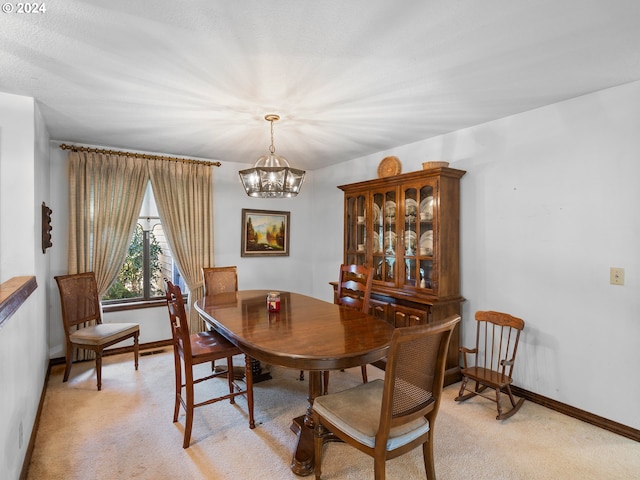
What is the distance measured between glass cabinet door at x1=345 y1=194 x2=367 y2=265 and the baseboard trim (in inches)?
78.0

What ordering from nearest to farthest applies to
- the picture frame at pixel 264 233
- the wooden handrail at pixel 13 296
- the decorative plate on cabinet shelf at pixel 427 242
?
the wooden handrail at pixel 13 296
the decorative plate on cabinet shelf at pixel 427 242
the picture frame at pixel 264 233

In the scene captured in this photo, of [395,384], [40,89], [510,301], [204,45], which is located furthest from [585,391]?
[40,89]

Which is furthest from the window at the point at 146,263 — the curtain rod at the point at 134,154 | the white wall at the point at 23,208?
the white wall at the point at 23,208

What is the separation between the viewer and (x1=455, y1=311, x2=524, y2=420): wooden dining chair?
275 centimetres

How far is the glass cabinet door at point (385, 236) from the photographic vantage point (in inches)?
148

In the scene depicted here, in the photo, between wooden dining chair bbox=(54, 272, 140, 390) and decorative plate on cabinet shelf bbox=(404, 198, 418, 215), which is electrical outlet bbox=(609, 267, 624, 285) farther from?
wooden dining chair bbox=(54, 272, 140, 390)

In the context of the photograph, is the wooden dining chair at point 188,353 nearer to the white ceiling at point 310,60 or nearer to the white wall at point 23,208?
the white wall at point 23,208

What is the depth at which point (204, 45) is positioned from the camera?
73.5 inches

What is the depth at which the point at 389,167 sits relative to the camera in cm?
402

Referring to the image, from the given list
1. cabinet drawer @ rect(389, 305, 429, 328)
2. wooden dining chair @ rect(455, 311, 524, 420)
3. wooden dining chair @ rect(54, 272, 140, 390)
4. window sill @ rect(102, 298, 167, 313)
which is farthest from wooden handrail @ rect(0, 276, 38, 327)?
wooden dining chair @ rect(455, 311, 524, 420)

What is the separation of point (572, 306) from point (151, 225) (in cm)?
445

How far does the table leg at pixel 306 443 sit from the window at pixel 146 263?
294 centimetres

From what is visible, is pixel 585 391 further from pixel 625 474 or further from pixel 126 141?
pixel 126 141

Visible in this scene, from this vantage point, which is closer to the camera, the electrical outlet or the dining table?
the dining table
